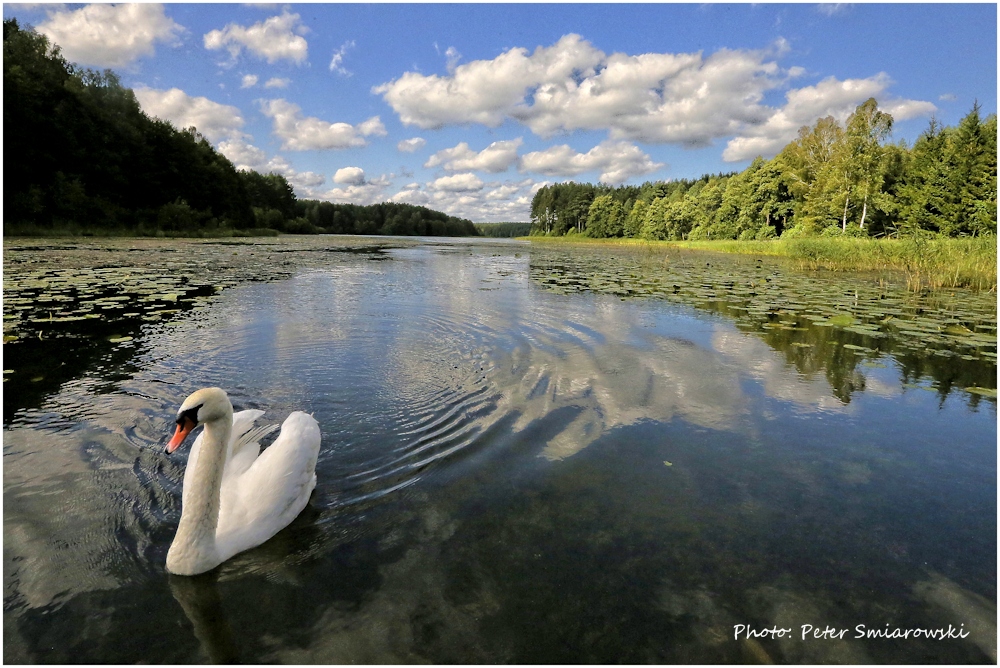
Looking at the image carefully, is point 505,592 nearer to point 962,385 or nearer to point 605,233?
point 962,385

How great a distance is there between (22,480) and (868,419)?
263 inches

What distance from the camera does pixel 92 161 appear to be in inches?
1519

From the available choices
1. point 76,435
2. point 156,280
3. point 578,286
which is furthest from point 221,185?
point 76,435

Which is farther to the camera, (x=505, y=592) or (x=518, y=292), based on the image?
(x=518, y=292)

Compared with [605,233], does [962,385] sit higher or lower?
lower

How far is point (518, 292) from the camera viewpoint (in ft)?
42.1

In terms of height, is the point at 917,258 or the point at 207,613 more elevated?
the point at 917,258

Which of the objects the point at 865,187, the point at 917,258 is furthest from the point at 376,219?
Answer: the point at 917,258

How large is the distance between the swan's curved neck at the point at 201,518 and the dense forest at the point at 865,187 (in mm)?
26666

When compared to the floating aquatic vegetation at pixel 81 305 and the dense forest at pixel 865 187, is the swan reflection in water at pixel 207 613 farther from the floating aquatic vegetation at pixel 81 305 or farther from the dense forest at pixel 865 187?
the dense forest at pixel 865 187

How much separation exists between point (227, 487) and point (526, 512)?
5.83 feet

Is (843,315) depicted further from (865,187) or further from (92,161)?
(92,161)

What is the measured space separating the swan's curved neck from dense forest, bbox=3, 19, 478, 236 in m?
38.8

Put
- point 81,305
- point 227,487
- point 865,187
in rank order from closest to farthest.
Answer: point 227,487 < point 81,305 < point 865,187
